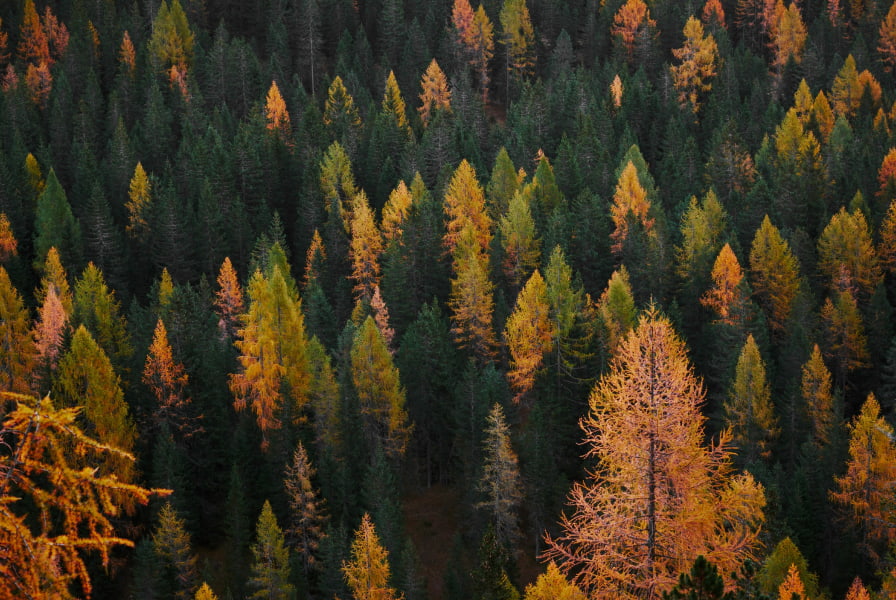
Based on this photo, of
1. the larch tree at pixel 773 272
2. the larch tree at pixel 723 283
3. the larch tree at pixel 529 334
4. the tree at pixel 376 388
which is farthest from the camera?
the larch tree at pixel 773 272

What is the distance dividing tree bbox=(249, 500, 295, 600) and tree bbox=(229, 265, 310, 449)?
11649 mm

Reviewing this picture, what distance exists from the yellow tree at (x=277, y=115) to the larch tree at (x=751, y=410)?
62824 mm

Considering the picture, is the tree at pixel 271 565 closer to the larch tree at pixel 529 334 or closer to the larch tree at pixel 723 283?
the larch tree at pixel 529 334

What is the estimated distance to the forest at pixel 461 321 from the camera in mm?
49781

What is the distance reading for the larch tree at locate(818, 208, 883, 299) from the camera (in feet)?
241

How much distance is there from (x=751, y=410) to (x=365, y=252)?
34336 mm

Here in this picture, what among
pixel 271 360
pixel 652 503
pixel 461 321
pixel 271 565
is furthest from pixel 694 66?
pixel 652 503

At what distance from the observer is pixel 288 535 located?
192ft

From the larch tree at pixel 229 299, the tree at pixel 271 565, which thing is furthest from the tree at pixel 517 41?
the tree at pixel 271 565

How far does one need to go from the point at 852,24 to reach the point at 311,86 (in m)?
78.0

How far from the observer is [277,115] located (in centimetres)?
10956

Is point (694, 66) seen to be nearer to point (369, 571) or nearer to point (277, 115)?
point (277, 115)

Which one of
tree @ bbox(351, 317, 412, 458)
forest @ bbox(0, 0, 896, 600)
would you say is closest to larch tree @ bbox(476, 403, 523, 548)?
forest @ bbox(0, 0, 896, 600)

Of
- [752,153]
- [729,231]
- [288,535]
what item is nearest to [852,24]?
[752,153]
